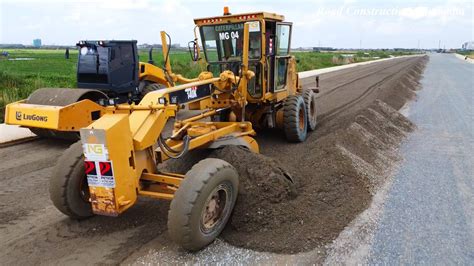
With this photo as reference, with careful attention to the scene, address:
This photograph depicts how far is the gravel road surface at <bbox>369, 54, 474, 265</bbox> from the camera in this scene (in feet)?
13.5

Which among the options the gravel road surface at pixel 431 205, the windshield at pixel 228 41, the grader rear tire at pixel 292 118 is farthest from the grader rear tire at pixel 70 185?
the grader rear tire at pixel 292 118

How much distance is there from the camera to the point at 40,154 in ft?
25.4

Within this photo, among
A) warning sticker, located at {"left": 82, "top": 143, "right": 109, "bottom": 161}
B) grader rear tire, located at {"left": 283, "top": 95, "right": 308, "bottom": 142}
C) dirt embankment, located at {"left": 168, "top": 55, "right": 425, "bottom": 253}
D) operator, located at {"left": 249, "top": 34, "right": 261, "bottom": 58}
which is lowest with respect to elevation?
dirt embankment, located at {"left": 168, "top": 55, "right": 425, "bottom": 253}

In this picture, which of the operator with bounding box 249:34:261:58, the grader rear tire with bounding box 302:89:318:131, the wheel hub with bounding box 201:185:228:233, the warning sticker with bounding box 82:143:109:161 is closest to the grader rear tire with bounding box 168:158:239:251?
the wheel hub with bounding box 201:185:228:233

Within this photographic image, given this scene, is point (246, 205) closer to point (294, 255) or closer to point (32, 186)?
point (294, 255)

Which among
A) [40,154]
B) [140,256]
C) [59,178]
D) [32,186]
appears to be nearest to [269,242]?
[140,256]

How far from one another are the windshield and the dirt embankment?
1.83 metres

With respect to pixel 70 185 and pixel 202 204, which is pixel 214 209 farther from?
pixel 70 185

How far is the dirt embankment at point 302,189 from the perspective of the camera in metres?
4.34

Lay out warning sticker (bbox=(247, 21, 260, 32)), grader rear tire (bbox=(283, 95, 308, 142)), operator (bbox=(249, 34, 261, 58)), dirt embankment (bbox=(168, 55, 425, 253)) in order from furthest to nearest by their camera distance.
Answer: grader rear tire (bbox=(283, 95, 308, 142)), operator (bbox=(249, 34, 261, 58)), warning sticker (bbox=(247, 21, 260, 32)), dirt embankment (bbox=(168, 55, 425, 253))

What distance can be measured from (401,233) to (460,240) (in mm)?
588

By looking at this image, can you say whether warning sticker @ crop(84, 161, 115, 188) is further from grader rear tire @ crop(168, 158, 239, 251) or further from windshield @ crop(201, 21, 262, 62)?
windshield @ crop(201, 21, 262, 62)

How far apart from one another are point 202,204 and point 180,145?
140 centimetres

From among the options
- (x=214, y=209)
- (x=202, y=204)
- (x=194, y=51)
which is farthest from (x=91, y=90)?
(x=202, y=204)
